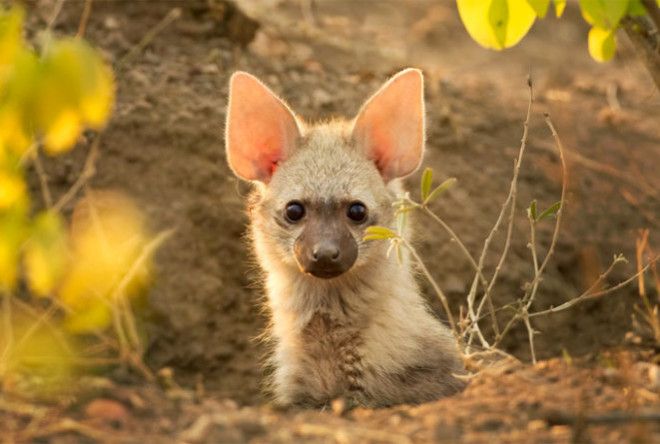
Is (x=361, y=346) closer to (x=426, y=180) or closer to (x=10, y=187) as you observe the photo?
(x=426, y=180)

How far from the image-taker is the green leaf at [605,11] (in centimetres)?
397

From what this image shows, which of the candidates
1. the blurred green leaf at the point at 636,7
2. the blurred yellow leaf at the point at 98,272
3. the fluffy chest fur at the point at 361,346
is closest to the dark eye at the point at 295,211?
the fluffy chest fur at the point at 361,346

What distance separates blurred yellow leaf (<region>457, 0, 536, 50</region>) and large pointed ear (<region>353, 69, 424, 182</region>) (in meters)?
1.34

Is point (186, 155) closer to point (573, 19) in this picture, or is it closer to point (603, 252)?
point (603, 252)

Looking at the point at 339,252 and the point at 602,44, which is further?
the point at 339,252

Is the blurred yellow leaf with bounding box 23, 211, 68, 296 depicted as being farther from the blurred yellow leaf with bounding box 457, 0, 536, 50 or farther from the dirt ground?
the dirt ground

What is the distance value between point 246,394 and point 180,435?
11.8 feet

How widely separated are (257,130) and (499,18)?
2041 mm

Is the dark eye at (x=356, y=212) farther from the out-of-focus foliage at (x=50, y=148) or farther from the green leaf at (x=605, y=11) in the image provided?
the green leaf at (x=605, y=11)

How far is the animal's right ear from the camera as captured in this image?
5855 mm

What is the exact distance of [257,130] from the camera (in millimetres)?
6016

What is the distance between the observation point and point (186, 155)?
25.1 feet

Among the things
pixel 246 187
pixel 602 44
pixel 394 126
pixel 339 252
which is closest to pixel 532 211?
pixel 602 44

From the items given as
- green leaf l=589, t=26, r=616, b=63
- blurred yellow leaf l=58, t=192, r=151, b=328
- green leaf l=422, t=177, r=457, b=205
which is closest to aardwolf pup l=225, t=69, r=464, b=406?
green leaf l=422, t=177, r=457, b=205
